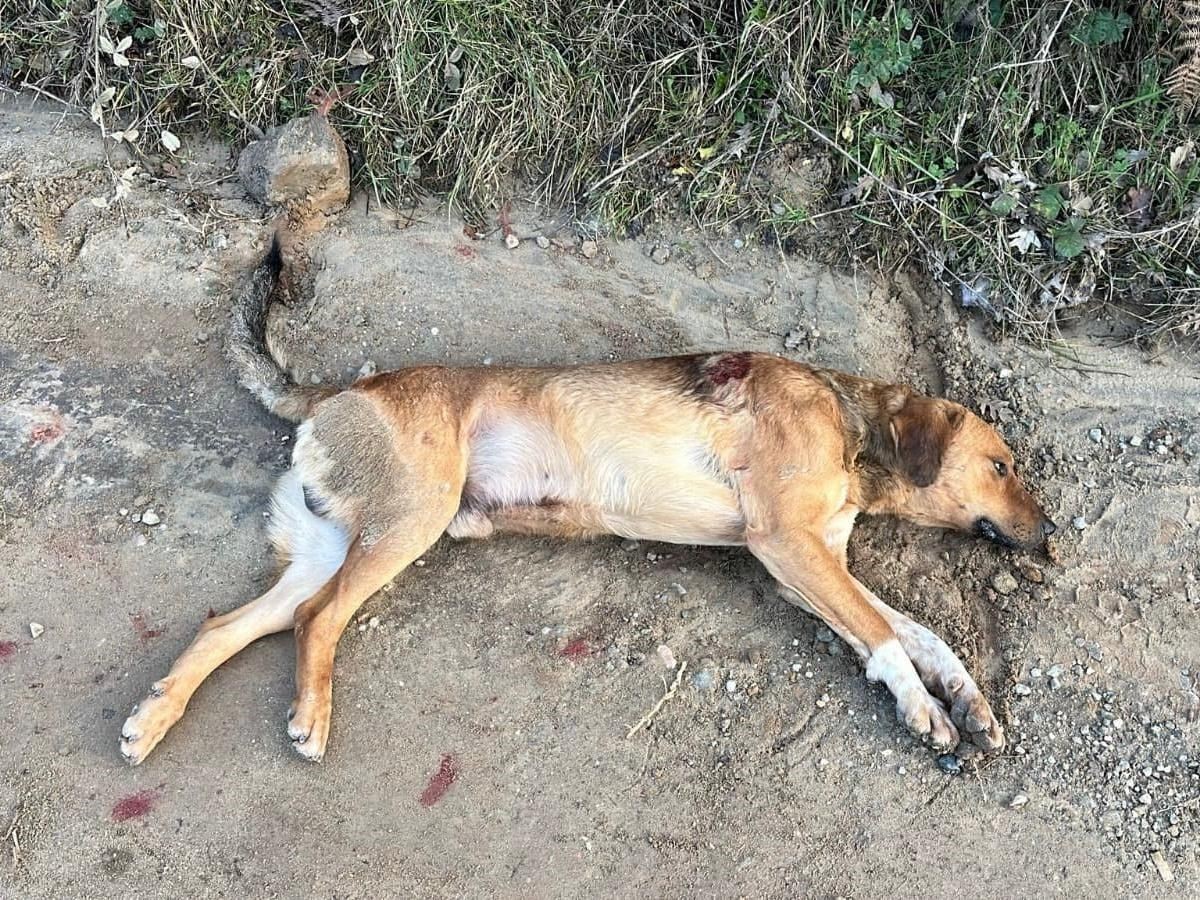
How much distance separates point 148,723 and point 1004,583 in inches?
151

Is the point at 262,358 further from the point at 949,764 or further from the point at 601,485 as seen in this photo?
the point at 949,764

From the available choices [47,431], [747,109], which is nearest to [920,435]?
[747,109]

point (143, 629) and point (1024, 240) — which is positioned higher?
point (1024, 240)

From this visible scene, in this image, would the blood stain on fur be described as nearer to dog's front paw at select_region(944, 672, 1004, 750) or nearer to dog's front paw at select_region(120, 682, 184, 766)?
dog's front paw at select_region(120, 682, 184, 766)

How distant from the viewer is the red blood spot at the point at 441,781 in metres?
3.76

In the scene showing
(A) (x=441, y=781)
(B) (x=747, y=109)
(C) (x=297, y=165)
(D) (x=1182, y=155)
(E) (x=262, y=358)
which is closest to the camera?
(A) (x=441, y=781)

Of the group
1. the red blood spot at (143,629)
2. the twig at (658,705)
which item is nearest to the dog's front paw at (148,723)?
the red blood spot at (143,629)

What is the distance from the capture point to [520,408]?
14.6 ft

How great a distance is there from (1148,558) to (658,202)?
324 cm

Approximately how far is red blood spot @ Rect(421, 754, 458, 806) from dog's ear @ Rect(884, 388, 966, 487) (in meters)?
2.42

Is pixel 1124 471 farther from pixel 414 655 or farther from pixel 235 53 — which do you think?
pixel 235 53

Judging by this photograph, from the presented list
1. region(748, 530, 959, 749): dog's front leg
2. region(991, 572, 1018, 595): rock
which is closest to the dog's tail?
region(748, 530, 959, 749): dog's front leg

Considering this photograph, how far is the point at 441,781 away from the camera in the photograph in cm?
380

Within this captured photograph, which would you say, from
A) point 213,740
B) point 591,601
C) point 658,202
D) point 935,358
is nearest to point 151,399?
point 213,740
